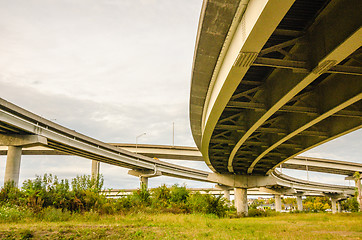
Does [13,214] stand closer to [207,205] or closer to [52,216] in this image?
[52,216]

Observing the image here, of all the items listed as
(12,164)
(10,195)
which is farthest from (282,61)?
(12,164)

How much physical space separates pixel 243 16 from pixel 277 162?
76.7ft

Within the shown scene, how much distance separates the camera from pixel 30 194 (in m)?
17.2

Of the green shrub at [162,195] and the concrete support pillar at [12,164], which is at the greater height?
the concrete support pillar at [12,164]

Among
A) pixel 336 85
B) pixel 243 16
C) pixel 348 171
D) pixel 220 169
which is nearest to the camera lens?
pixel 243 16

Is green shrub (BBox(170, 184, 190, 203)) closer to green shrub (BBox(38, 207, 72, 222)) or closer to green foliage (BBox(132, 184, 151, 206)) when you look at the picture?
green foliage (BBox(132, 184, 151, 206))

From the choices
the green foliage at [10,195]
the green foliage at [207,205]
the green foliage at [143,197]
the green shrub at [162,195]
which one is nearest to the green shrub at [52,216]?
the green foliage at [10,195]

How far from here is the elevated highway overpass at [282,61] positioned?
8.25 m

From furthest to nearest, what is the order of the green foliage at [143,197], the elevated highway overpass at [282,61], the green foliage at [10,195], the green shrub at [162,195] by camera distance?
the green shrub at [162,195] → the green foliage at [143,197] → the green foliage at [10,195] → the elevated highway overpass at [282,61]

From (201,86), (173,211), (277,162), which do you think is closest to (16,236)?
(201,86)

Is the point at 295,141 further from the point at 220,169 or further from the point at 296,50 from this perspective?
the point at 220,169

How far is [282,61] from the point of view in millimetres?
10164

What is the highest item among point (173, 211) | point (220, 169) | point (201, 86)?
point (201, 86)

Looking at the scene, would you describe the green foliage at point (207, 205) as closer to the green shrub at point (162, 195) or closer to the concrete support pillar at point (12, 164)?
the green shrub at point (162, 195)
